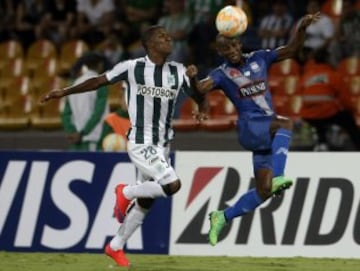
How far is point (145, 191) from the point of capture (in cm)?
1284

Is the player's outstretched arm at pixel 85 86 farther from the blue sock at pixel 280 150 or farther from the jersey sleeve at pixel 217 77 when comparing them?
the blue sock at pixel 280 150

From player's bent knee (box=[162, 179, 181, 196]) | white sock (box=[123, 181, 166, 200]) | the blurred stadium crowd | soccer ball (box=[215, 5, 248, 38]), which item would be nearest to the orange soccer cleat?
white sock (box=[123, 181, 166, 200])

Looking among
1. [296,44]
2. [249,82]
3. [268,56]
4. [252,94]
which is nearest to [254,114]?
[252,94]

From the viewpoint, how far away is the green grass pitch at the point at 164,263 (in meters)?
12.9

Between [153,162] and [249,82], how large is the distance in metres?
1.20

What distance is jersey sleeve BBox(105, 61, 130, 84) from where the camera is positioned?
12867 mm

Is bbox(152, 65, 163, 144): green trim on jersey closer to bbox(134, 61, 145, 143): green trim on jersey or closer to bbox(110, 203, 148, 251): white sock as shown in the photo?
bbox(134, 61, 145, 143): green trim on jersey

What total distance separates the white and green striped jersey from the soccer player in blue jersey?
1.06 feet

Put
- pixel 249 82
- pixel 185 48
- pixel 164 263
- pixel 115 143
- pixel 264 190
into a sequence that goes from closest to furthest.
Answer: pixel 264 190 → pixel 249 82 → pixel 164 263 → pixel 115 143 → pixel 185 48

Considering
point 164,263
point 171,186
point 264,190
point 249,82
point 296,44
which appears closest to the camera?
point 171,186

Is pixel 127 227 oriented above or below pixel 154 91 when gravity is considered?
below

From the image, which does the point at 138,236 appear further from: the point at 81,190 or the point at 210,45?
the point at 210,45

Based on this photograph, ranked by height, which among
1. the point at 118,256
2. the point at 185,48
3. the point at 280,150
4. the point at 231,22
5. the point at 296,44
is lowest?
the point at 118,256

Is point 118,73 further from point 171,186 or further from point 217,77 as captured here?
point 171,186
